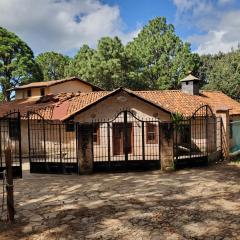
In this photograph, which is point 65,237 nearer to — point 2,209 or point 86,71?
point 2,209

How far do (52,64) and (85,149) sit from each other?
42938 millimetres

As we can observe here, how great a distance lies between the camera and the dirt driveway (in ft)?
26.2

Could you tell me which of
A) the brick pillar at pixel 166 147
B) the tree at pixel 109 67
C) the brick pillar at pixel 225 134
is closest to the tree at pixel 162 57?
the tree at pixel 109 67

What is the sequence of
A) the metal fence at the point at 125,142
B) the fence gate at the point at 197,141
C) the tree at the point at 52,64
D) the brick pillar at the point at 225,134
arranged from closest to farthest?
1. the metal fence at the point at 125,142
2. the fence gate at the point at 197,141
3. the brick pillar at the point at 225,134
4. the tree at the point at 52,64

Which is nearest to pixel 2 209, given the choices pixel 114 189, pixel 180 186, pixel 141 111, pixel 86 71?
pixel 114 189

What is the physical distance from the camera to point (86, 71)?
42.9 m

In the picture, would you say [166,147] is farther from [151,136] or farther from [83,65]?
[83,65]

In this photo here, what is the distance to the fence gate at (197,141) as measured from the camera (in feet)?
54.8

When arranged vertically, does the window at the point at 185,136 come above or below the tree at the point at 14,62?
below

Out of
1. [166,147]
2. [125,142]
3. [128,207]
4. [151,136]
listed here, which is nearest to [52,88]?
[151,136]

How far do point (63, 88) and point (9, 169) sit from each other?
25342 mm

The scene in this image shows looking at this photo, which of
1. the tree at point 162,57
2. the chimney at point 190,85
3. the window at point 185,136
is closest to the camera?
the window at point 185,136

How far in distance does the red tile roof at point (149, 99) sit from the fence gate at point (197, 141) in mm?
1806

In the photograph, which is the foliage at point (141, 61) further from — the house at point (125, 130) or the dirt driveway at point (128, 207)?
the dirt driveway at point (128, 207)
